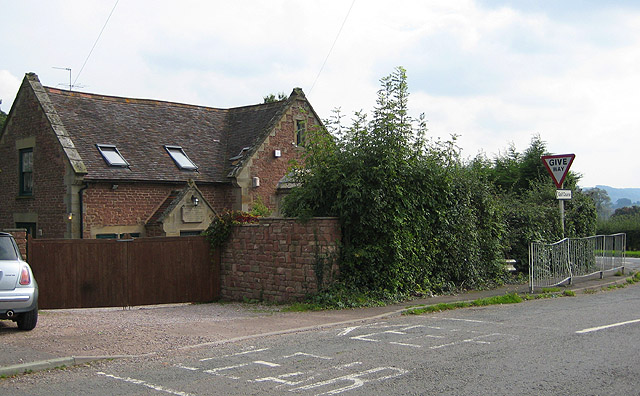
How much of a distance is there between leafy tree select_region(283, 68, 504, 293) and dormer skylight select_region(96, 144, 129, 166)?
905 centimetres

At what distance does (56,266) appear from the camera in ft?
48.8

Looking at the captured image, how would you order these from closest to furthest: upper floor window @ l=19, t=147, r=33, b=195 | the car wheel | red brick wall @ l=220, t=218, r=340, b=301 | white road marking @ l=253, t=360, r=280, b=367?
white road marking @ l=253, t=360, r=280, b=367 → the car wheel → red brick wall @ l=220, t=218, r=340, b=301 → upper floor window @ l=19, t=147, r=33, b=195

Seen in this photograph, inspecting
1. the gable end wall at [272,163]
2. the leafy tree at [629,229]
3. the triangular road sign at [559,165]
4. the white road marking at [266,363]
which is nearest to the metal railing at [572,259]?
the triangular road sign at [559,165]

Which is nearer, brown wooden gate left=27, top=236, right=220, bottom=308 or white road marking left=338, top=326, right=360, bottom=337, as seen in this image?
white road marking left=338, top=326, right=360, bottom=337

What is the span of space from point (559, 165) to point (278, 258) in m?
8.10

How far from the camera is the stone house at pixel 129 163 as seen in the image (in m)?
21.2

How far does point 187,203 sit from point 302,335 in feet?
41.5

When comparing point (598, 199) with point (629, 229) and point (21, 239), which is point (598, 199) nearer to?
point (629, 229)

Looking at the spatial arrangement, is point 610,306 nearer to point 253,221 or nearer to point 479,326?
point 479,326

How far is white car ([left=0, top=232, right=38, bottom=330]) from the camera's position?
31.0 ft

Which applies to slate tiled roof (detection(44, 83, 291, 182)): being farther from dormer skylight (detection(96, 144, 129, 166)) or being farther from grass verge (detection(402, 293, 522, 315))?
grass verge (detection(402, 293, 522, 315))

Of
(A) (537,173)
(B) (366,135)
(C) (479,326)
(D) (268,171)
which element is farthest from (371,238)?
(A) (537,173)

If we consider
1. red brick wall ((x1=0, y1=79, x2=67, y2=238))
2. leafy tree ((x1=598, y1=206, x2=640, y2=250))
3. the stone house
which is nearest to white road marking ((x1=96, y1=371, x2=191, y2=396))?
the stone house

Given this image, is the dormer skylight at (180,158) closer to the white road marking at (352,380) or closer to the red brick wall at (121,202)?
the red brick wall at (121,202)
